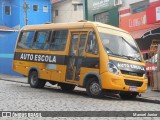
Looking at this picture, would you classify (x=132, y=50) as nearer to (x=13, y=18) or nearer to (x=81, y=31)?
(x=81, y=31)

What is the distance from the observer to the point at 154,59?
17781 mm

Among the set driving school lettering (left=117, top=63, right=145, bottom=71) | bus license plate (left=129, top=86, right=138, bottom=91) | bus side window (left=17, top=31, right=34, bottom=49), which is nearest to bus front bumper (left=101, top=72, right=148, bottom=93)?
bus license plate (left=129, top=86, right=138, bottom=91)

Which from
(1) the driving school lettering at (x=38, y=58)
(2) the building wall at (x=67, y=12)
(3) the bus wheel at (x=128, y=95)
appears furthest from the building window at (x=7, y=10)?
(3) the bus wheel at (x=128, y=95)

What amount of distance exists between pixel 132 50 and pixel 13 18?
45.6 metres

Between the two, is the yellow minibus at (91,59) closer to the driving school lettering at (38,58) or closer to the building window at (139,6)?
the driving school lettering at (38,58)

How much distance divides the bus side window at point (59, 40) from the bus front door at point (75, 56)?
501mm

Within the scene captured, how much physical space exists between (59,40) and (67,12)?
40.5 m

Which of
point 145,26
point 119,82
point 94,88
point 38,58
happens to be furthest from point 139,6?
point 119,82


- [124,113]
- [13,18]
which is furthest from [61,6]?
[124,113]

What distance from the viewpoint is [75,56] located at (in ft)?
49.8

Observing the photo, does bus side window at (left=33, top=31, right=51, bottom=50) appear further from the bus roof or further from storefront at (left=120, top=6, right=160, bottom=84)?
storefront at (left=120, top=6, right=160, bottom=84)

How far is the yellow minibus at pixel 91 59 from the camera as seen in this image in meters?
13.9

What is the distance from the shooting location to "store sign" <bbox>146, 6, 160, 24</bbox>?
71.4 ft

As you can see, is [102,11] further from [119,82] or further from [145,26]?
[119,82]
